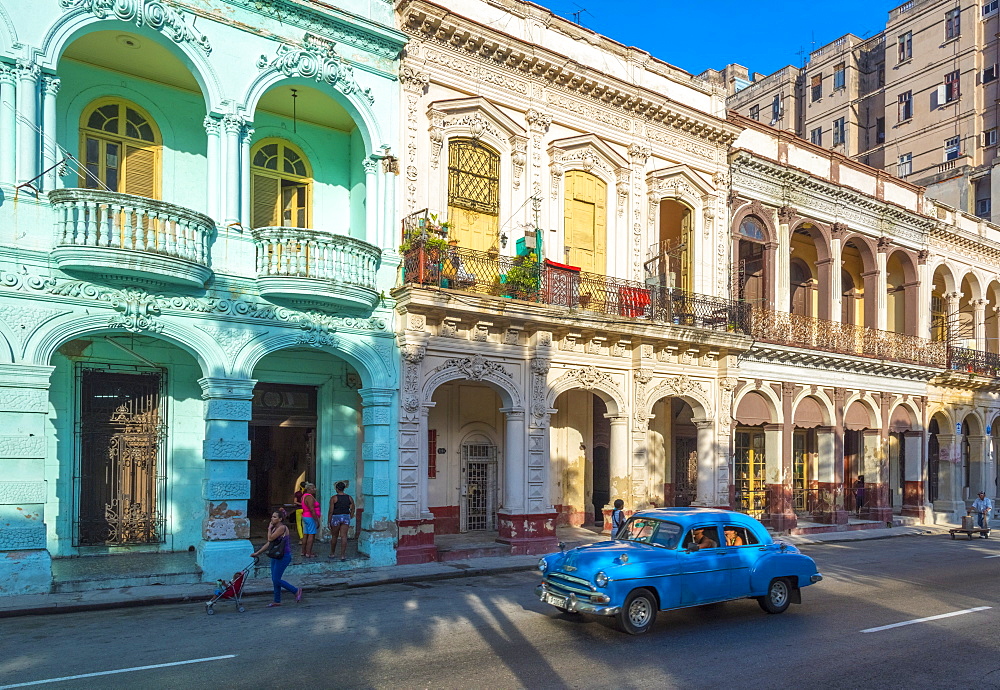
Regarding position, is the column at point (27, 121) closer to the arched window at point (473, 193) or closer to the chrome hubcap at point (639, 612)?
the arched window at point (473, 193)

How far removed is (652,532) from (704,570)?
0.85 m

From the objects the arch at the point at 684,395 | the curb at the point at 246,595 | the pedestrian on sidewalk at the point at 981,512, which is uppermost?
the arch at the point at 684,395

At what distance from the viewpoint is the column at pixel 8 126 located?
1182 centimetres

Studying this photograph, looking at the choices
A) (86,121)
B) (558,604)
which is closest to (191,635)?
(558,604)

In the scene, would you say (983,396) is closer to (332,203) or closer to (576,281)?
(576,281)

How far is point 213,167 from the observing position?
13805mm

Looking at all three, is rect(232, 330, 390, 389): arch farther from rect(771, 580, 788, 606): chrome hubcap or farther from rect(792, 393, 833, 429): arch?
rect(792, 393, 833, 429): arch

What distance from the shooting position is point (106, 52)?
45.5 feet

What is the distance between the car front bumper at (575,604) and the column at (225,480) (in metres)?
5.83

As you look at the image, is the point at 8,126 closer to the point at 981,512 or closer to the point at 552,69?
the point at 552,69

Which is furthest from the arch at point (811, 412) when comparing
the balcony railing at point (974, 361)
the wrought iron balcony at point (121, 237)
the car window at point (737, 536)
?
the wrought iron balcony at point (121, 237)

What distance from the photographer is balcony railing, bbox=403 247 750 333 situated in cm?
1580

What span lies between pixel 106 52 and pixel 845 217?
21.5m

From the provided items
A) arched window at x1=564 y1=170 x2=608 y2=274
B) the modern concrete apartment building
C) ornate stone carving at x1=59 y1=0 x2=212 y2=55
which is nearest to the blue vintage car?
arched window at x1=564 y1=170 x2=608 y2=274
